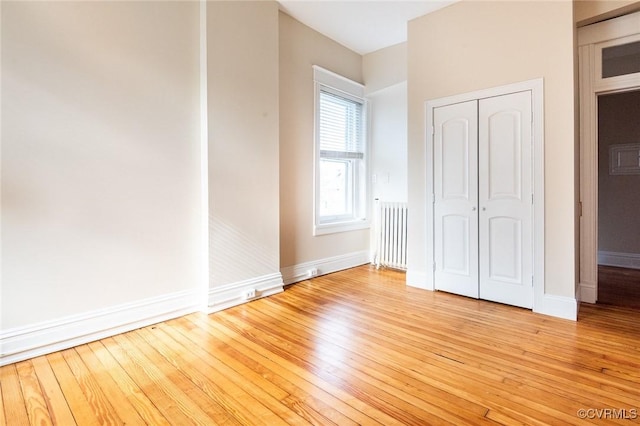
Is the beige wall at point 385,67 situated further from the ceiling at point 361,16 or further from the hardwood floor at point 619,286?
the hardwood floor at point 619,286

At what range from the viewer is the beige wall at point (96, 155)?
7.24ft

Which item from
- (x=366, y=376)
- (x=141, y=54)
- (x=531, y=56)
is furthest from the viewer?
(x=531, y=56)

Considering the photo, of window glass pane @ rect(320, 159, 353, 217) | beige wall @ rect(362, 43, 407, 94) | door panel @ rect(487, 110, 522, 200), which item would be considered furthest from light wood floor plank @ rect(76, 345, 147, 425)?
beige wall @ rect(362, 43, 407, 94)

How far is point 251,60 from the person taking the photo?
339cm

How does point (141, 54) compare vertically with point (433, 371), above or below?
above

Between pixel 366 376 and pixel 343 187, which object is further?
pixel 343 187

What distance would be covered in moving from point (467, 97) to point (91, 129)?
11.4ft

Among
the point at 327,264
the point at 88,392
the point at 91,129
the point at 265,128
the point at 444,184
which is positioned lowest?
the point at 88,392

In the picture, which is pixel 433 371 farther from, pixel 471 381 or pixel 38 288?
pixel 38 288

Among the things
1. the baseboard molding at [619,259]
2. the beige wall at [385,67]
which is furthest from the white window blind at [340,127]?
the baseboard molding at [619,259]

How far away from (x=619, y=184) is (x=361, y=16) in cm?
451

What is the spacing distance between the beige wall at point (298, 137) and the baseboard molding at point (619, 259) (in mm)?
4292

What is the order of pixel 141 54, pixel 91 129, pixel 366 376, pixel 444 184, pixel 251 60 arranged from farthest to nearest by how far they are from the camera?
pixel 444 184 → pixel 251 60 → pixel 141 54 → pixel 91 129 → pixel 366 376

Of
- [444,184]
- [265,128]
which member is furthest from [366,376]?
[265,128]
